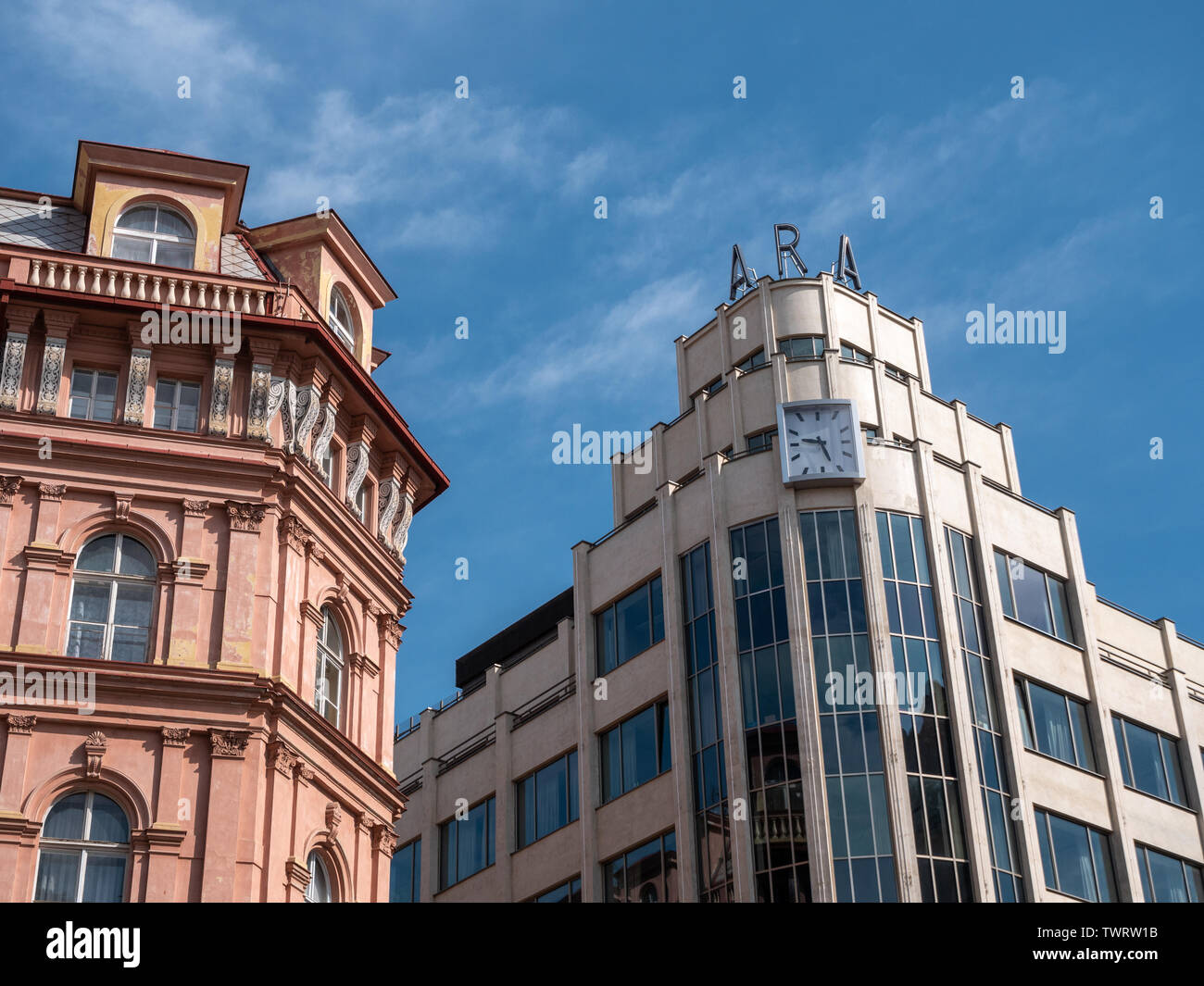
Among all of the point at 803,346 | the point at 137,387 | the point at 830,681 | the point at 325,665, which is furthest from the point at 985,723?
the point at 137,387

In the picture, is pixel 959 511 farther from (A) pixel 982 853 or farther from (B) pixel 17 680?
(B) pixel 17 680

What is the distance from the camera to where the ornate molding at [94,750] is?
97.9ft

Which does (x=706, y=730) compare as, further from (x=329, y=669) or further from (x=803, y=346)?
(x=329, y=669)

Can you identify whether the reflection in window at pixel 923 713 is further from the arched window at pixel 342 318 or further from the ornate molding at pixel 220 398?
the ornate molding at pixel 220 398

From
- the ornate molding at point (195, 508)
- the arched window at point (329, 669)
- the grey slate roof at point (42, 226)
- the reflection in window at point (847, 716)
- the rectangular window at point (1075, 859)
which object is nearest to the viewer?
the ornate molding at point (195, 508)

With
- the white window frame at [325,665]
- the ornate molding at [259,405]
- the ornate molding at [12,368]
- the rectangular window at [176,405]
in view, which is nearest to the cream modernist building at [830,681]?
the white window frame at [325,665]

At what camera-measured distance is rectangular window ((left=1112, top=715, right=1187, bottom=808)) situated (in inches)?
2106

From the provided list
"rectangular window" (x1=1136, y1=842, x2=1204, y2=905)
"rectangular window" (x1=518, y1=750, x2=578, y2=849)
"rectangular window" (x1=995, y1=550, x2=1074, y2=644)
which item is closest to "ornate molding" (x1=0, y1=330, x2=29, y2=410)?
"rectangular window" (x1=518, y1=750, x2=578, y2=849)

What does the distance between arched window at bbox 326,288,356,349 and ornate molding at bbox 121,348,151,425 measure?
16.6 ft

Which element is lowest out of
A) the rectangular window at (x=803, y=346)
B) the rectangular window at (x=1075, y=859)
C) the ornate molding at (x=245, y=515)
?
the rectangular window at (x=1075, y=859)

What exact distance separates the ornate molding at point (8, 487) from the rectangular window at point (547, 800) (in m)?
26.4

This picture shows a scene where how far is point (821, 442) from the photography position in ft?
168
